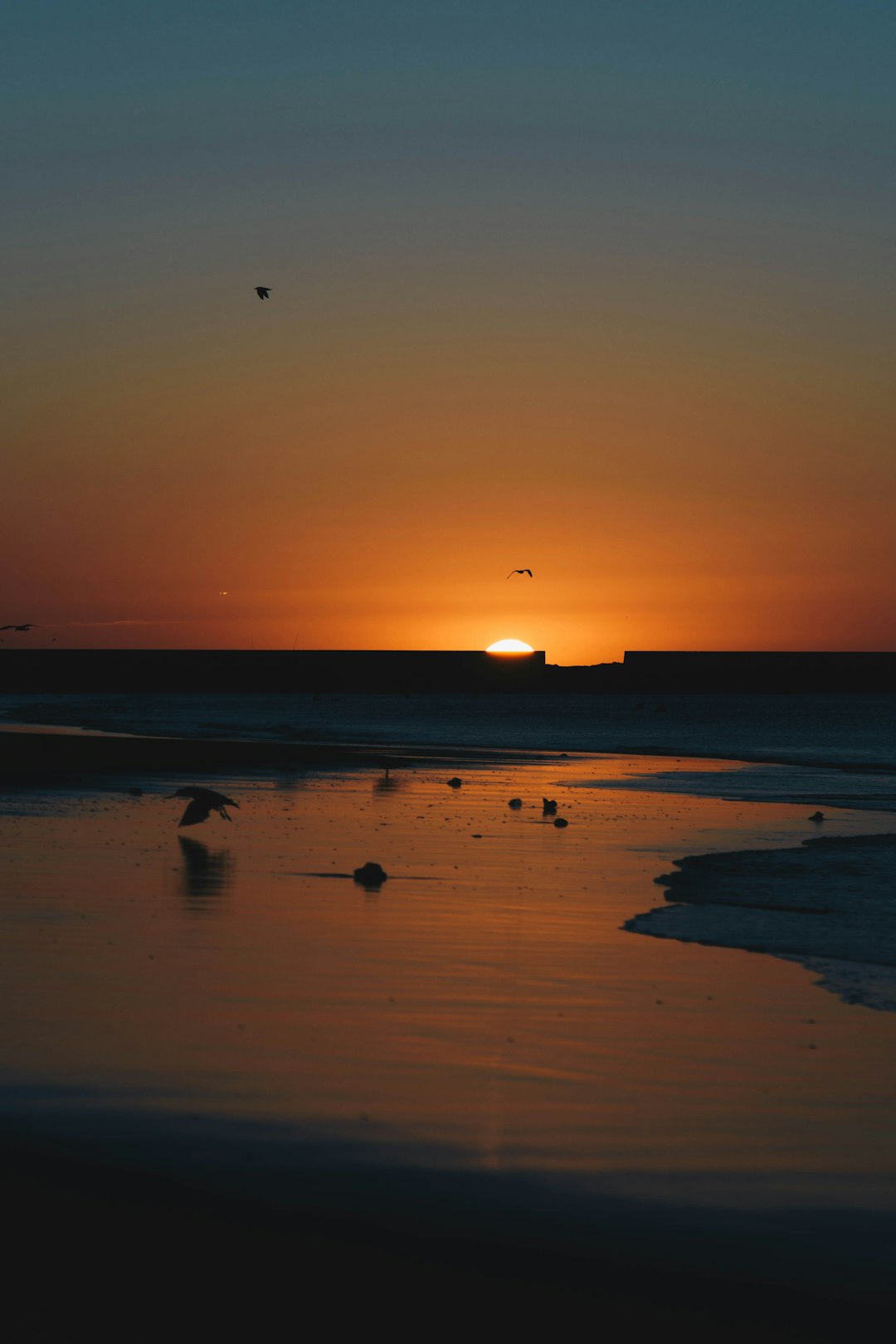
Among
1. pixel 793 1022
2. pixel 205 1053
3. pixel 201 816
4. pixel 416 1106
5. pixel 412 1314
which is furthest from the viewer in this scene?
pixel 201 816

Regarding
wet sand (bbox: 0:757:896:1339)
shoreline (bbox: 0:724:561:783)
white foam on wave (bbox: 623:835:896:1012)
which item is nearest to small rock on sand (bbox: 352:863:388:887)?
wet sand (bbox: 0:757:896:1339)

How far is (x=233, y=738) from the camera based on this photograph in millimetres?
57094

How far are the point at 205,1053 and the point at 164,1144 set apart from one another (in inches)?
69.7

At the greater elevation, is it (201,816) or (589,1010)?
(201,816)

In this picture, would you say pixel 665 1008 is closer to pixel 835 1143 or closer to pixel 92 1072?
pixel 835 1143

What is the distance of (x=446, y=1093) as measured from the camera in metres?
8.54

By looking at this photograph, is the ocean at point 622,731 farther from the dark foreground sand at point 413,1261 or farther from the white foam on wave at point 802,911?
the dark foreground sand at point 413,1261

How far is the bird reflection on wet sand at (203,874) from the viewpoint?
50.1 feet

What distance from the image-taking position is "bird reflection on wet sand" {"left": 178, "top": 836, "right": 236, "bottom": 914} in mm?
15258

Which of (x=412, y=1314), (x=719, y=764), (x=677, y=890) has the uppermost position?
(x=719, y=764)

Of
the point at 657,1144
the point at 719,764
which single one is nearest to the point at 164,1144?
the point at 657,1144

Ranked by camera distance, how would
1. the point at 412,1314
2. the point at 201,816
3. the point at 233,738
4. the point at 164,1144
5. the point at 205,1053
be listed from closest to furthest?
the point at 412,1314 → the point at 164,1144 → the point at 205,1053 → the point at 201,816 → the point at 233,738

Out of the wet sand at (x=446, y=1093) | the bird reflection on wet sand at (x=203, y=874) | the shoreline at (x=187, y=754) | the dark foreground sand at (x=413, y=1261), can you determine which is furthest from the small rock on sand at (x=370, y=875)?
the shoreline at (x=187, y=754)

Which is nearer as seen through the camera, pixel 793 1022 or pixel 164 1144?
pixel 164 1144
